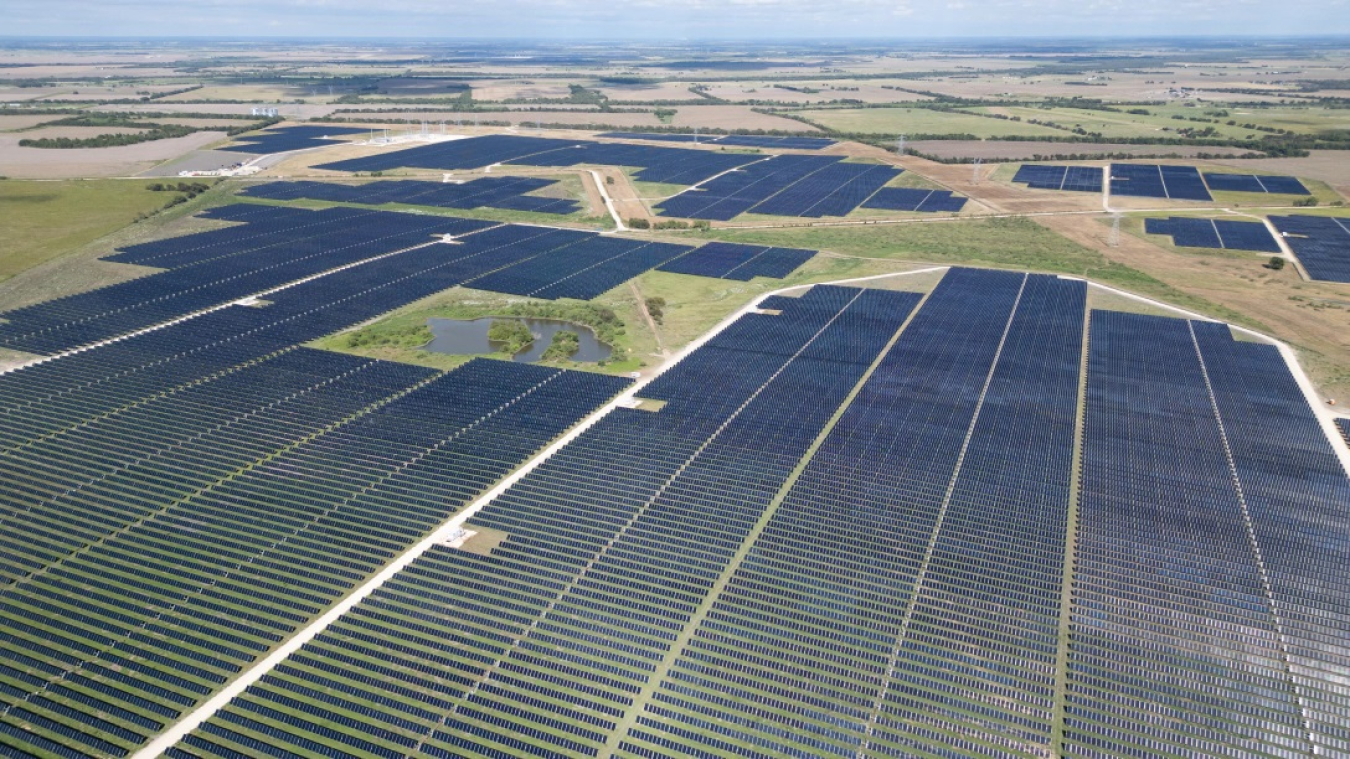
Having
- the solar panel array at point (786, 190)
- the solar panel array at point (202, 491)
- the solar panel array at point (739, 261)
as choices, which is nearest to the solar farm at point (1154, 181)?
the solar panel array at point (786, 190)

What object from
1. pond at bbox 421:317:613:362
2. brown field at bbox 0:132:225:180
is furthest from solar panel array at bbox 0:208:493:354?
brown field at bbox 0:132:225:180

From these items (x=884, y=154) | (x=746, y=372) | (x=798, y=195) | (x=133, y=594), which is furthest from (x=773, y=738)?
(x=884, y=154)

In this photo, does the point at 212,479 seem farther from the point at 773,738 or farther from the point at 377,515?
the point at 773,738

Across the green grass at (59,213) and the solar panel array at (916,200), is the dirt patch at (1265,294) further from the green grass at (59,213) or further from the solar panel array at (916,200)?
the green grass at (59,213)

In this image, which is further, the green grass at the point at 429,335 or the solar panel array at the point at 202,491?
the green grass at the point at 429,335

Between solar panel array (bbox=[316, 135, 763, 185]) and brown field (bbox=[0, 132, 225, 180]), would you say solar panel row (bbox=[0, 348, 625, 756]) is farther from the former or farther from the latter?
brown field (bbox=[0, 132, 225, 180])

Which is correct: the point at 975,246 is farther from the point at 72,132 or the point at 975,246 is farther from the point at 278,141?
the point at 72,132
